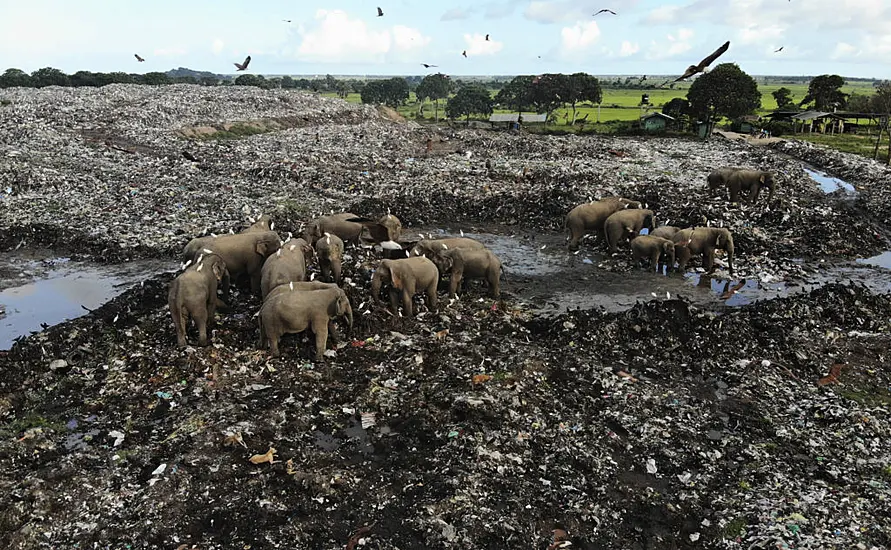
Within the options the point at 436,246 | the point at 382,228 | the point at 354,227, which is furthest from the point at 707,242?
the point at 354,227

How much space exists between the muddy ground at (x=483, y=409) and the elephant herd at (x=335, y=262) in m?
0.37

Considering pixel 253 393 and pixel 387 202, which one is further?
pixel 387 202

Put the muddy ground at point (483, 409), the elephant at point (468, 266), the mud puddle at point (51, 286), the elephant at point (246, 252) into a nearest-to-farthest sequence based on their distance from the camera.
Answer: the muddy ground at point (483, 409), the mud puddle at point (51, 286), the elephant at point (246, 252), the elephant at point (468, 266)

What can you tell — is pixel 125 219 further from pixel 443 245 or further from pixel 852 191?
→ pixel 852 191

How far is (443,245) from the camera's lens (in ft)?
33.0

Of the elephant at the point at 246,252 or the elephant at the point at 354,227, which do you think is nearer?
the elephant at the point at 246,252

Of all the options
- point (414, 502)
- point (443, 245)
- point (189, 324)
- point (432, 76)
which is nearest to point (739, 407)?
point (414, 502)

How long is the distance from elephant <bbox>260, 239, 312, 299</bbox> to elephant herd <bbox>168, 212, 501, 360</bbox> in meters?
0.01

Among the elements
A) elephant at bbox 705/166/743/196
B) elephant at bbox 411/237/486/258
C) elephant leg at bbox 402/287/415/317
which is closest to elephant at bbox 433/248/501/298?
elephant at bbox 411/237/486/258

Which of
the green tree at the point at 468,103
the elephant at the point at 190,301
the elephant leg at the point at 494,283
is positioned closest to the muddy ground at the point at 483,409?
the elephant leg at the point at 494,283

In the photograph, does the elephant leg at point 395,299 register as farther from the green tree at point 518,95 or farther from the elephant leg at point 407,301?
the green tree at point 518,95

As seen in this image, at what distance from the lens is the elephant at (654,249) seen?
11.1 m

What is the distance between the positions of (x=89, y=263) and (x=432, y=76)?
55.6 meters

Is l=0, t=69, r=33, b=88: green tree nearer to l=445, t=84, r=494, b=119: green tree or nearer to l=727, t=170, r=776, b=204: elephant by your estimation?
l=445, t=84, r=494, b=119: green tree
